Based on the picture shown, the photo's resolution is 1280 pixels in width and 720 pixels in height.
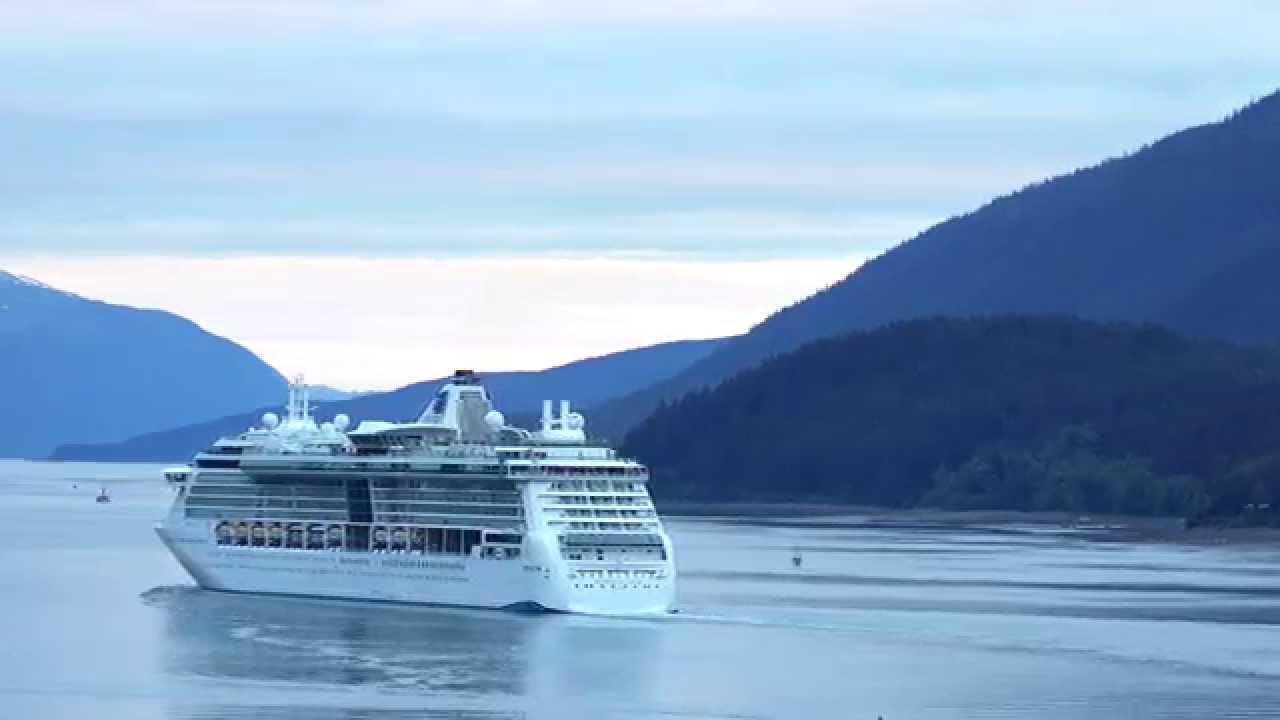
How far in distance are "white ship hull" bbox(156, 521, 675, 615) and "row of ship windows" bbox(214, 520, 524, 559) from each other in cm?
27

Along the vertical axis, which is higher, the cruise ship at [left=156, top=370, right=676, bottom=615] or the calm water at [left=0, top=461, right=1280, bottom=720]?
the cruise ship at [left=156, top=370, right=676, bottom=615]

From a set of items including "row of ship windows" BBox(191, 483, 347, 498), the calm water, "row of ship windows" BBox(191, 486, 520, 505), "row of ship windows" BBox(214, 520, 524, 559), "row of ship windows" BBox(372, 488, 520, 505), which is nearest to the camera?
the calm water

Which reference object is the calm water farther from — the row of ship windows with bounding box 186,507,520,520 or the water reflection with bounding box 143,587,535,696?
the row of ship windows with bounding box 186,507,520,520

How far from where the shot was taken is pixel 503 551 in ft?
277

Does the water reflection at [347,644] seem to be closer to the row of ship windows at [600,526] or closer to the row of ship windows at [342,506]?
the row of ship windows at [600,526]

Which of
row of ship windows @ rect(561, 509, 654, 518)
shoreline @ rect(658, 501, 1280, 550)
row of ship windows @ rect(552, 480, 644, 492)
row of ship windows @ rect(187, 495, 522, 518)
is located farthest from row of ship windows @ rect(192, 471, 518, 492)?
shoreline @ rect(658, 501, 1280, 550)

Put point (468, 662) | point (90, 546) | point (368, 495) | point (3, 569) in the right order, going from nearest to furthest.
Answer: point (468, 662) → point (368, 495) → point (3, 569) → point (90, 546)

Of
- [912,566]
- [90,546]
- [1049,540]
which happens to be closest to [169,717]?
[912,566]

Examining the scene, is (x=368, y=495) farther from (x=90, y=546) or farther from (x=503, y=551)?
(x=90, y=546)

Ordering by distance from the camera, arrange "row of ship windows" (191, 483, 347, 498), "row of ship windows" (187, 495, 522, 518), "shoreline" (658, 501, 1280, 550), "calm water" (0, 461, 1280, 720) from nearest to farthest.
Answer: "calm water" (0, 461, 1280, 720) → "row of ship windows" (187, 495, 522, 518) → "row of ship windows" (191, 483, 347, 498) → "shoreline" (658, 501, 1280, 550)

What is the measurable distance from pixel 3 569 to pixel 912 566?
32042 millimetres

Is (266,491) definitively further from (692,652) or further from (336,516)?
(692,652)

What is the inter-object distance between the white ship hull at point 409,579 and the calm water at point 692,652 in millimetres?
582

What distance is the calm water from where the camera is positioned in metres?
66.7
